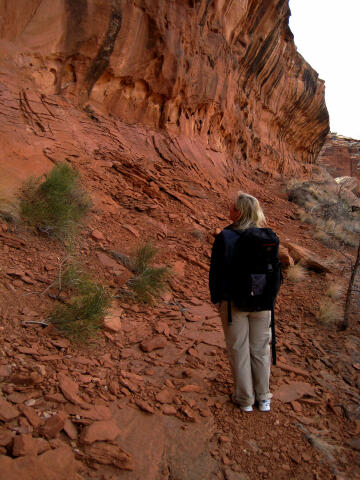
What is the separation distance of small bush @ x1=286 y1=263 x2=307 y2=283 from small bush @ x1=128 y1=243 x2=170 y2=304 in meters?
2.41

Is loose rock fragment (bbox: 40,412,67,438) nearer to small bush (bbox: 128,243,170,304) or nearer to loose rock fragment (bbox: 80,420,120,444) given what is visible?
loose rock fragment (bbox: 80,420,120,444)

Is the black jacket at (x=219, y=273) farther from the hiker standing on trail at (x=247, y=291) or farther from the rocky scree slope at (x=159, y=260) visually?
the rocky scree slope at (x=159, y=260)

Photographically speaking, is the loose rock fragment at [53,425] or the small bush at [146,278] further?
the small bush at [146,278]

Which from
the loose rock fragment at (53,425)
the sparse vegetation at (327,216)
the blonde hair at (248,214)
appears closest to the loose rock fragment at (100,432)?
the loose rock fragment at (53,425)

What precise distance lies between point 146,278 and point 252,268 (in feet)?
7.32

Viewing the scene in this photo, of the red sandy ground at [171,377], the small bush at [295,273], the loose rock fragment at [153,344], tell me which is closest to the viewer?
the red sandy ground at [171,377]

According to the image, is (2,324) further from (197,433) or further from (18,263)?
(197,433)

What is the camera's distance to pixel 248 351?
2.77 m

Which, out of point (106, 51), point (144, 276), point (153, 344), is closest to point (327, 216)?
point (106, 51)

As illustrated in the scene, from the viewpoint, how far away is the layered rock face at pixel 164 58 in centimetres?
729

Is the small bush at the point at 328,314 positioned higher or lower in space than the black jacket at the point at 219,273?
lower

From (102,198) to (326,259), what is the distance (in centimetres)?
520

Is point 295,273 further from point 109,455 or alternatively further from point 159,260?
point 109,455

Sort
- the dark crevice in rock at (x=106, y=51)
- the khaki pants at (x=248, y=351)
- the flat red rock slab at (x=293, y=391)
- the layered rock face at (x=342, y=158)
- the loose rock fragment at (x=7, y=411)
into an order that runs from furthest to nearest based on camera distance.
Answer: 1. the layered rock face at (x=342, y=158)
2. the dark crevice in rock at (x=106, y=51)
3. the flat red rock slab at (x=293, y=391)
4. the khaki pants at (x=248, y=351)
5. the loose rock fragment at (x=7, y=411)
